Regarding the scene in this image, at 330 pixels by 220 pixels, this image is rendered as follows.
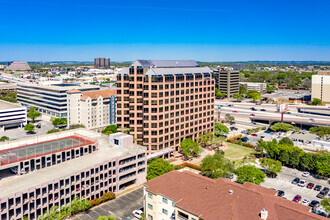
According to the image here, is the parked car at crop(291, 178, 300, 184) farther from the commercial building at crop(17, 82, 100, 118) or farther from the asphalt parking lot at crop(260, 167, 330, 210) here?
the commercial building at crop(17, 82, 100, 118)

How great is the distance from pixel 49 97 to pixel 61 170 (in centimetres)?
11806

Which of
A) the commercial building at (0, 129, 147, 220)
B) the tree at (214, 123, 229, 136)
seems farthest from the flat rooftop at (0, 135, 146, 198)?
the tree at (214, 123, 229, 136)

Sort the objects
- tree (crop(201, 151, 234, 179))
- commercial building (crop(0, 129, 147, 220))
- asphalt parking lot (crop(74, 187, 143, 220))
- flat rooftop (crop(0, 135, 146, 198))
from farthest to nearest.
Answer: tree (crop(201, 151, 234, 179)) < asphalt parking lot (crop(74, 187, 143, 220)) < flat rooftop (crop(0, 135, 146, 198)) < commercial building (crop(0, 129, 147, 220))

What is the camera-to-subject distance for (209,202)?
48562 mm

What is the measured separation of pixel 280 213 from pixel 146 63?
243 ft

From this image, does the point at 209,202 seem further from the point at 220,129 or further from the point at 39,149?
the point at 220,129

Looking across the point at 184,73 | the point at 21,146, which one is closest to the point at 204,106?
the point at 184,73

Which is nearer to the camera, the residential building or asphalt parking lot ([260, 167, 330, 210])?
the residential building

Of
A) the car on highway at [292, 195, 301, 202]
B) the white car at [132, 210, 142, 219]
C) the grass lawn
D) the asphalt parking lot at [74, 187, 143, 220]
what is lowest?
the asphalt parking lot at [74, 187, 143, 220]

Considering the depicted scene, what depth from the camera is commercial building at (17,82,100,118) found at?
166m

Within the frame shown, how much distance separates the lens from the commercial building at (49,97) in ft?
543

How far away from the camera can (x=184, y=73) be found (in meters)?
108

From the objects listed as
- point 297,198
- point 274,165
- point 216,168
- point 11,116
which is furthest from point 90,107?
point 297,198

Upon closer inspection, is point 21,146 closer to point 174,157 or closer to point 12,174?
point 12,174
